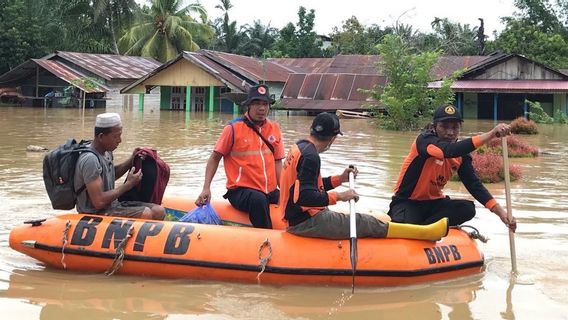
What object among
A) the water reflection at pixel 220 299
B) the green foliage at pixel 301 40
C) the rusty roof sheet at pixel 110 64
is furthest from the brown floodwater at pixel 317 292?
the green foliage at pixel 301 40

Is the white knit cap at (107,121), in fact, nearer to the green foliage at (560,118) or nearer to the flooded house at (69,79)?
the green foliage at (560,118)

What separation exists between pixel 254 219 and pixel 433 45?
126ft

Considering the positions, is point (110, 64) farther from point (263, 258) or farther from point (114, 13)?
point (263, 258)

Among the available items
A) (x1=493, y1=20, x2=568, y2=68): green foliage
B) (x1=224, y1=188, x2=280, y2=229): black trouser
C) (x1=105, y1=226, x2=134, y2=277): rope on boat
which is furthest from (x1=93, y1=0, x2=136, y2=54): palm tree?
(x1=105, y1=226, x2=134, y2=277): rope on boat

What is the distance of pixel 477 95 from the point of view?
112ft

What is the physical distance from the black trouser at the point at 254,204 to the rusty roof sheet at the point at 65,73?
103 feet

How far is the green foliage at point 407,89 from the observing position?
76.7 feet

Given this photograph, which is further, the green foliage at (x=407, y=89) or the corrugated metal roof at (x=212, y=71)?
the corrugated metal roof at (x=212, y=71)

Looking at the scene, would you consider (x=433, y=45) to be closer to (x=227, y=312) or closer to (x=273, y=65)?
(x=273, y=65)

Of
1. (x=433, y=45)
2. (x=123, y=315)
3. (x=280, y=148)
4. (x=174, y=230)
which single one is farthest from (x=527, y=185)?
(x=433, y=45)

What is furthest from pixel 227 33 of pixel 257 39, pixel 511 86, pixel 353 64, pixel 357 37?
pixel 511 86

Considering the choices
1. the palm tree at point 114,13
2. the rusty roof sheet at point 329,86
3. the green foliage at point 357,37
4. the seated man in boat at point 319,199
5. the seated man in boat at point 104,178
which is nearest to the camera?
the seated man in boat at point 319,199

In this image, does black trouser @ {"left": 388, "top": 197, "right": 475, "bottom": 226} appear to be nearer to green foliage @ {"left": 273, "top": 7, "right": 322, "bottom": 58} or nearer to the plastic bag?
the plastic bag

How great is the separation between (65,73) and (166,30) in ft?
31.4
